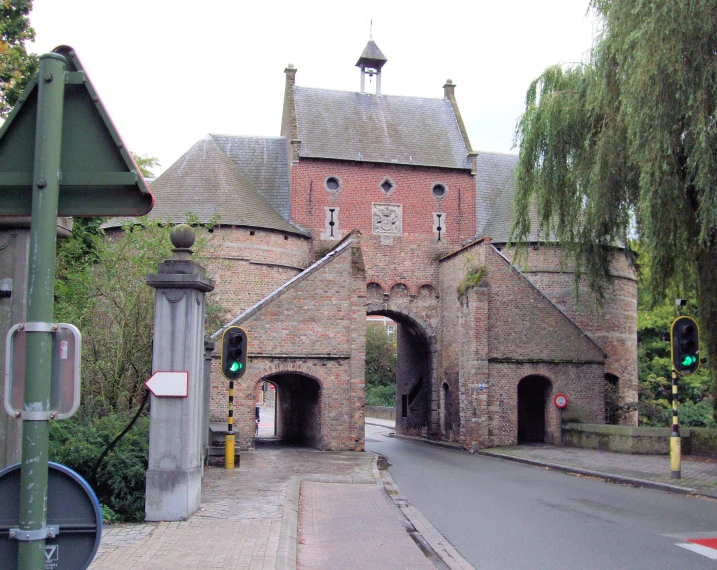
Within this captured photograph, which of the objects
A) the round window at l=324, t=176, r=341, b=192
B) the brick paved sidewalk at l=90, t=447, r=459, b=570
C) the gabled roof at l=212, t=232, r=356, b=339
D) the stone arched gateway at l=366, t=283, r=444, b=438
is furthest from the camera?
the round window at l=324, t=176, r=341, b=192

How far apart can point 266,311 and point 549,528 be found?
13.7 meters

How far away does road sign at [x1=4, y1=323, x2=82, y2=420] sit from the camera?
2896 mm

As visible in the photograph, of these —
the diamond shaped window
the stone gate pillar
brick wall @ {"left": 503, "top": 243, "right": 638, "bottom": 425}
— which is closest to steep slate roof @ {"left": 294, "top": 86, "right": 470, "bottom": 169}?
the diamond shaped window

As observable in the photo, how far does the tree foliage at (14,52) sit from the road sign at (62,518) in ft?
41.4

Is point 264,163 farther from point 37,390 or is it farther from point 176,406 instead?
point 37,390

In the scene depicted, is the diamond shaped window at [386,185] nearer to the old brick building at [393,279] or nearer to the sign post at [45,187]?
the old brick building at [393,279]

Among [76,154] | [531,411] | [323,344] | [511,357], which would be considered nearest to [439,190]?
[511,357]

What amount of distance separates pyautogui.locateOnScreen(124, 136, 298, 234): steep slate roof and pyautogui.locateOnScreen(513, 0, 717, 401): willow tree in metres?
12.2

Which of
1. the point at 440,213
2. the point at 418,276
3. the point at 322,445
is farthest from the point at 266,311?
the point at 440,213

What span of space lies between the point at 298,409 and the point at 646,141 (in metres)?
17.2

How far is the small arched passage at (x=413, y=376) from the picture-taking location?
2933cm

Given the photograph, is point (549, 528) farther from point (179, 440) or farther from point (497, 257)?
point (497, 257)

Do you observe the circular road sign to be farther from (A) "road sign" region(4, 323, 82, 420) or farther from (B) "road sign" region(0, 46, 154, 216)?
(A) "road sign" region(4, 323, 82, 420)

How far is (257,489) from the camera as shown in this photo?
12.0m
